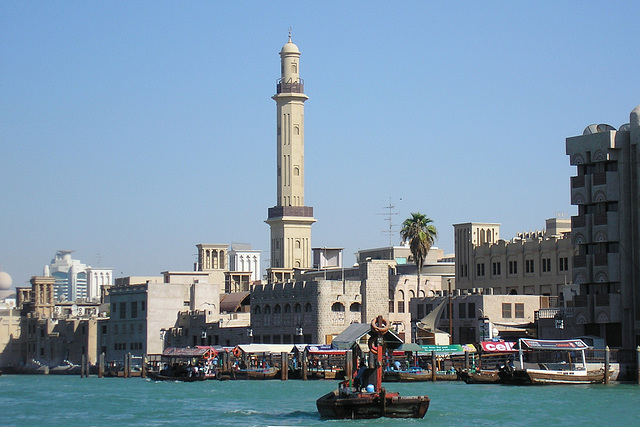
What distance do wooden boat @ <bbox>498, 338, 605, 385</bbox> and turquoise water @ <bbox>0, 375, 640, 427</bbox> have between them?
2.85 feet

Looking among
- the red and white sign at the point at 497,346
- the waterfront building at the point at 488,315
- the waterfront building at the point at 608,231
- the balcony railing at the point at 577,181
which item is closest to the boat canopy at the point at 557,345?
the waterfront building at the point at 608,231

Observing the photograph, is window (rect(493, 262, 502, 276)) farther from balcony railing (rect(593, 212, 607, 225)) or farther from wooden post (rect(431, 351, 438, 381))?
balcony railing (rect(593, 212, 607, 225))

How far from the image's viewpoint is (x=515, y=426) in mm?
57094

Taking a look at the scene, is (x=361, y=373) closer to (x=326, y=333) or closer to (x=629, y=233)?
(x=629, y=233)

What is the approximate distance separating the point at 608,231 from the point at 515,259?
3325 cm

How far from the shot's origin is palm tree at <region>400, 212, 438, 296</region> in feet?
393

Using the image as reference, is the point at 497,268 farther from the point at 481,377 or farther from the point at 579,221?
the point at 481,377

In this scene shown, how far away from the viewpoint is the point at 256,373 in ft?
328

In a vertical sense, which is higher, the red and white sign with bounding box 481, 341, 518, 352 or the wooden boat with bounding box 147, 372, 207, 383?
the red and white sign with bounding box 481, 341, 518, 352

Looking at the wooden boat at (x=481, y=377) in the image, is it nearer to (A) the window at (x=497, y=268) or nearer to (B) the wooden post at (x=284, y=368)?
(B) the wooden post at (x=284, y=368)

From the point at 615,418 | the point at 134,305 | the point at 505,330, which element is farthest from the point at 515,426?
the point at 134,305

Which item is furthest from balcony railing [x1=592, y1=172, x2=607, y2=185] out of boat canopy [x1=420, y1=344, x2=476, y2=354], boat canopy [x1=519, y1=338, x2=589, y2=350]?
boat canopy [x1=420, y1=344, x2=476, y2=354]

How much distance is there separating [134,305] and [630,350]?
66.1 m

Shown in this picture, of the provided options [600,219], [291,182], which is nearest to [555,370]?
[600,219]
